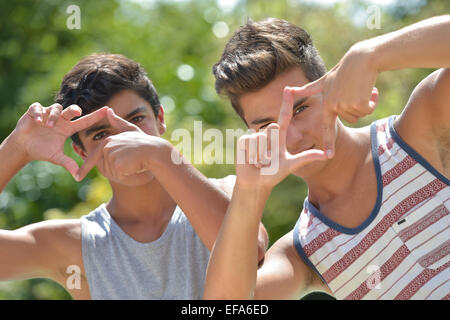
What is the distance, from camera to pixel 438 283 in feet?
7.64

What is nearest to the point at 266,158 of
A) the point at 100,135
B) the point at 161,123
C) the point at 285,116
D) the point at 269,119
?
the point at 285,116

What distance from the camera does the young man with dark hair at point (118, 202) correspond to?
245 centimetres

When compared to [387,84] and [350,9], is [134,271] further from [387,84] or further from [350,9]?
[350,9]

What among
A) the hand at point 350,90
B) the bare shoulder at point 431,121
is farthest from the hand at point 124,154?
the bare shoulder at point 431,121

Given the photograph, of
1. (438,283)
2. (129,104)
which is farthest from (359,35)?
(438,283)

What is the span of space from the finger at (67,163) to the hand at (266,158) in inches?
26.4

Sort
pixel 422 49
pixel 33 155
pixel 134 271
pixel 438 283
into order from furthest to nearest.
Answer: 1. pixel 134 271
2. pixel 33 155
3. pixel 438 283
4. pixel 422 49

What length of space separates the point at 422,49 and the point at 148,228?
153cm

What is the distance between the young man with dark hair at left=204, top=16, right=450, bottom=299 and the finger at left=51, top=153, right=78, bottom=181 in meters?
0.64

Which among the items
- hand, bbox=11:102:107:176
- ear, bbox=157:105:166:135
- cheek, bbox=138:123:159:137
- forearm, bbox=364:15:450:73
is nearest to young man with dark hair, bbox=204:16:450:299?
forearm, bbox=364:15:450:73

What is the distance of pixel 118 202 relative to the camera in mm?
3107

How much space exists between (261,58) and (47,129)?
2.94 feet

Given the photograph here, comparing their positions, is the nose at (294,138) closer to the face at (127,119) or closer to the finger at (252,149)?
the finger at (252,149)

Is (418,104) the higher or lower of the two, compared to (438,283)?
higher
